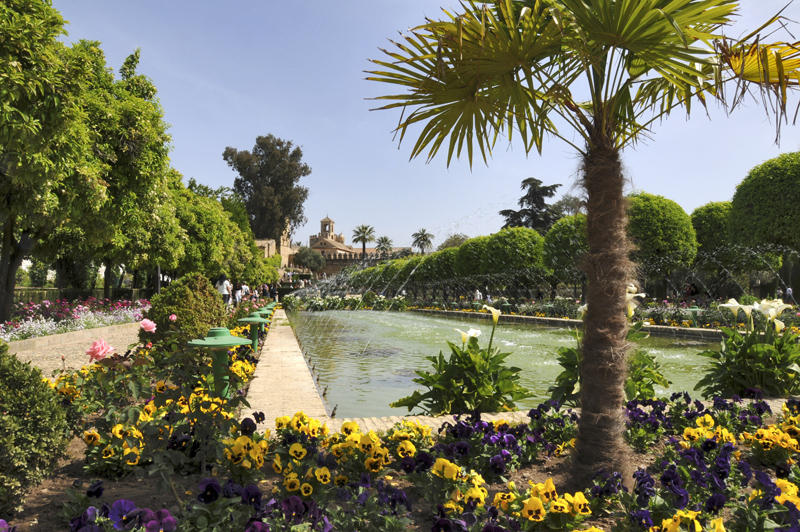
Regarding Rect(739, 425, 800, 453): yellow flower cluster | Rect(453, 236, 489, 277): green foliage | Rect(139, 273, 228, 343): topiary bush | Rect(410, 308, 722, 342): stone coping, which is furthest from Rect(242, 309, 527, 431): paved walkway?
Rect(453, 236, 489, 277): green foliage

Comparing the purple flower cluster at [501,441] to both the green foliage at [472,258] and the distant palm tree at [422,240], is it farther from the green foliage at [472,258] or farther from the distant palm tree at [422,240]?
the distant palm tree at [422,240]

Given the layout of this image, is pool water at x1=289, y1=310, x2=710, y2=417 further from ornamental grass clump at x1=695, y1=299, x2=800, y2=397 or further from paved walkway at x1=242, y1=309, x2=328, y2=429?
ornamental grass clump at x1=695, y1=299, x2=800, y2=397

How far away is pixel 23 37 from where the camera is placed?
318 inches

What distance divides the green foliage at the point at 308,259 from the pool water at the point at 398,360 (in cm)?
9607

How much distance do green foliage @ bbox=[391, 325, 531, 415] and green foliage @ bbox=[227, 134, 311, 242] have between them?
147 ft

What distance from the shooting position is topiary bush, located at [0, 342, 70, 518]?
243cm

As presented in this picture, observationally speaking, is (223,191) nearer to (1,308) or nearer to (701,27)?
(1,308)

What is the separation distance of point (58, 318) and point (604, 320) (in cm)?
1647

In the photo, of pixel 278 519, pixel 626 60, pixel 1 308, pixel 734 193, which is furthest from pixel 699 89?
pixel 734 193

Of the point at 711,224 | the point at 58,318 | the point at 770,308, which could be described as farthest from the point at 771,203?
the point at 58,318

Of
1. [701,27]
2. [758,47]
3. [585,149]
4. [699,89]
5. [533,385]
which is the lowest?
[533,385]

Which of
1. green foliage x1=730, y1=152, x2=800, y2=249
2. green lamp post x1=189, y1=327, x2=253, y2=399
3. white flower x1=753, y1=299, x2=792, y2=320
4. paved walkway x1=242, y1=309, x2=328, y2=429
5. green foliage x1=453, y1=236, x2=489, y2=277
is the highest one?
green foliage x1=730, y1=152, x2=800, y2=249

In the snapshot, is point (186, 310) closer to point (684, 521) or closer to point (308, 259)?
point (684, 521)

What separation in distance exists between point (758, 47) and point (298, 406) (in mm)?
4472
